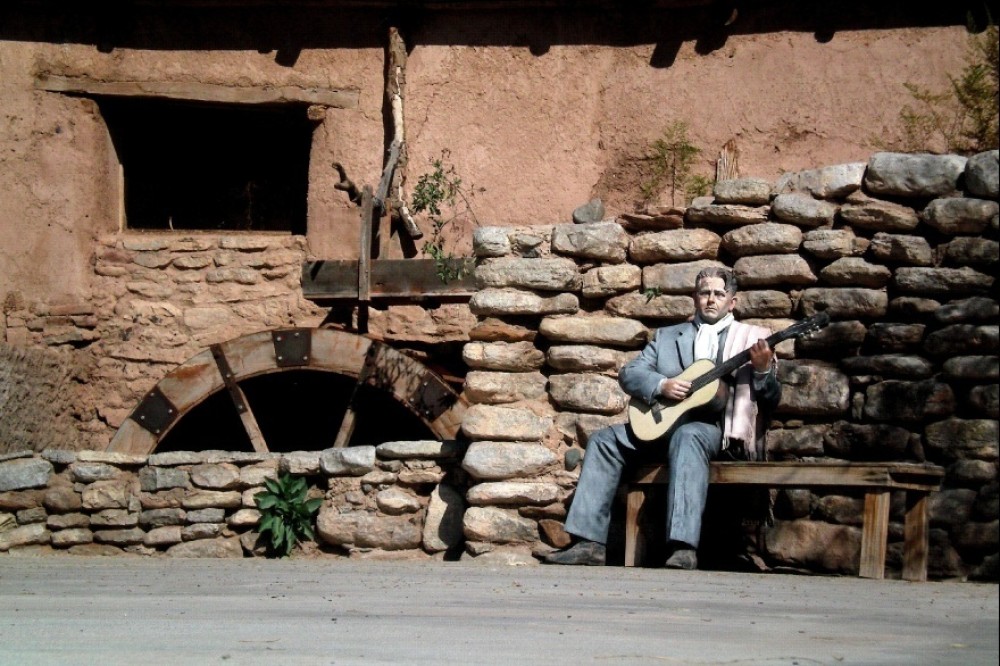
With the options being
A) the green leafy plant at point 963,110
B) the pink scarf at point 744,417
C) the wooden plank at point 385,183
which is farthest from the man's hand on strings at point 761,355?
the wooden plank at point 385,183

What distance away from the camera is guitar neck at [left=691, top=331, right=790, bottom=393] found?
20.1ft

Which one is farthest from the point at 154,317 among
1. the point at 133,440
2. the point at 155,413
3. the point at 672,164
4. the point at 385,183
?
the point at 672,164

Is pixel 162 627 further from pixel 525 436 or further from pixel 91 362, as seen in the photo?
pixel 91 362

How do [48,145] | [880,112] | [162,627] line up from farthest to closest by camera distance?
[48,145] → [880,112] → [162,627]

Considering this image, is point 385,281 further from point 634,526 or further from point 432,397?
point 634,526

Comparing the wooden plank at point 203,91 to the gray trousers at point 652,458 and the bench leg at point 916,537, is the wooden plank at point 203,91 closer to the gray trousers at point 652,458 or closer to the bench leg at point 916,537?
the gray trousers at point 652,458

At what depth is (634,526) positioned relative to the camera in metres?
6.37

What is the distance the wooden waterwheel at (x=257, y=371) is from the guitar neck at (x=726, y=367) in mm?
3403

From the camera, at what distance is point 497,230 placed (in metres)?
7.27

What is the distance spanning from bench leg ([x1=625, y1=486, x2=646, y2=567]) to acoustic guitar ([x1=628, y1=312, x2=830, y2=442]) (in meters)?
0.28

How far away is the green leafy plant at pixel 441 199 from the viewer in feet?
31.4

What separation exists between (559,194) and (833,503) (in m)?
4.01

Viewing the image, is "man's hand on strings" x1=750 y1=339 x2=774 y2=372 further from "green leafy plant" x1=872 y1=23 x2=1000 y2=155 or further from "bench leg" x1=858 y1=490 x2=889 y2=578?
"green leafy plant" x1=872 y1=23 x2=1000 y2=155

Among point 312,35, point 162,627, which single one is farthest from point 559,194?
point 162,627
